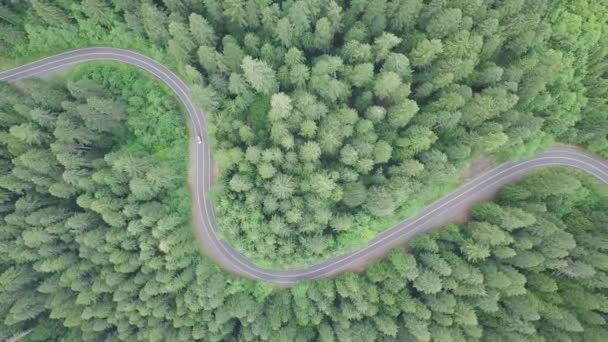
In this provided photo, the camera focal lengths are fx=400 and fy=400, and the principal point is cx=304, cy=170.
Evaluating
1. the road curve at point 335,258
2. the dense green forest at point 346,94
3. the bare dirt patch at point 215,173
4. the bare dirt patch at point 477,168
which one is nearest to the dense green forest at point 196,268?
the road curve at point 335,258

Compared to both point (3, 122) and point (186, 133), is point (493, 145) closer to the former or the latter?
point (186, 133)

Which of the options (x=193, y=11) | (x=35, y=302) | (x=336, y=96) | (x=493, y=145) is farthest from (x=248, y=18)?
(x=35, y=302)

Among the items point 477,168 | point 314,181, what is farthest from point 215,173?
point 477,168

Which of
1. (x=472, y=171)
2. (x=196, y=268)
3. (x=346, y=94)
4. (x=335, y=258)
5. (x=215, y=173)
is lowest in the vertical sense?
(x=335, y=258)

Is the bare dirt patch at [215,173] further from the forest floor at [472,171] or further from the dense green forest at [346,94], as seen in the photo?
the forest floor at [472,171]

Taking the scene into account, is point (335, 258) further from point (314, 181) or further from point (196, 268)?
point (196, 268)

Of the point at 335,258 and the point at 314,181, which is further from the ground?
the point at 314,181

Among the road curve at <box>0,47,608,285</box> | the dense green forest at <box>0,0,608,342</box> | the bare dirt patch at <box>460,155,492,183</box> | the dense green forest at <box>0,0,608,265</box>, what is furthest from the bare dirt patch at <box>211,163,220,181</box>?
the bare dirt patch at <box>460,155,492,183</box>
